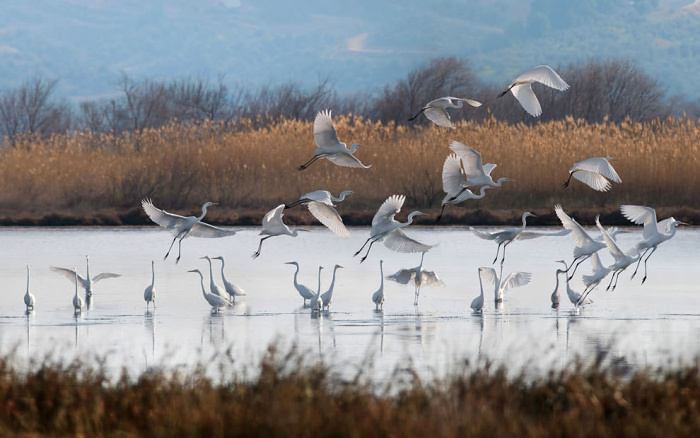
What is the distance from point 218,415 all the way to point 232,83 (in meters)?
170

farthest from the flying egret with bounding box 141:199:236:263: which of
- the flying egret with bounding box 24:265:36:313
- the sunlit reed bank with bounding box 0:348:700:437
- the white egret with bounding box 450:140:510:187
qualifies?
the sunlit reed bank with bounding box 0:348:700:437

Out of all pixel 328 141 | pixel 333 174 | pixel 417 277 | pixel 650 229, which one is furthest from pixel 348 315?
pixel 333 174

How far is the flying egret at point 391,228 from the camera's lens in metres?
11.9

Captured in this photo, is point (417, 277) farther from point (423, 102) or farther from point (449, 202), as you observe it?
point (423, 102)

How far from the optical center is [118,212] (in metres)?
22.6

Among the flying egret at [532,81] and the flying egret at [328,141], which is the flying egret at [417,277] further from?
the flying egret at [532,81]

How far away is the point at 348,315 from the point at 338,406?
525 centimetres

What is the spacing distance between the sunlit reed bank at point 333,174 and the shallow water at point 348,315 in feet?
10.5

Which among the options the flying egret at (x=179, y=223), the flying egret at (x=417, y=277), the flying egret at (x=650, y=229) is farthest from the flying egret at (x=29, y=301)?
the flying egret at (x=650, y=229)

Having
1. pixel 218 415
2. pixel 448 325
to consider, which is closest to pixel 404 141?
pixel 448 325

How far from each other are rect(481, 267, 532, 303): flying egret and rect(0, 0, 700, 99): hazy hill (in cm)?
13671

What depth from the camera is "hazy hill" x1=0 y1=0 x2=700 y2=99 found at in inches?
6152

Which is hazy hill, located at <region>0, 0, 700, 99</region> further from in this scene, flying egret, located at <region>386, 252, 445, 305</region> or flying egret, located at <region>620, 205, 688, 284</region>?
flying egret, located at <region>386, 252, 445, 305</region>

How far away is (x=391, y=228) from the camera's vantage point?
12328 millimetres
